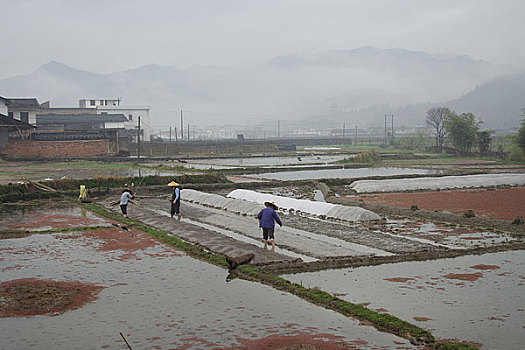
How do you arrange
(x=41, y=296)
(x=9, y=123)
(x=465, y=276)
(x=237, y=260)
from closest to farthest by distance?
(x=41, y=296) → (x=465, y=276) → (x=237, y=260) → (x=9, y=123)

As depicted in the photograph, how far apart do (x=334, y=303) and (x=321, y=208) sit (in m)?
11.0

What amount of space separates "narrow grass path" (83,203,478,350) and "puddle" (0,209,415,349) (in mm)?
180

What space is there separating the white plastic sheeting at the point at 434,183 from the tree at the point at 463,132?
109 feet

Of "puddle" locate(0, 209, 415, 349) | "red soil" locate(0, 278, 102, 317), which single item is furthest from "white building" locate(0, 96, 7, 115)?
"red soil" locate(0, 278, 102, 317)

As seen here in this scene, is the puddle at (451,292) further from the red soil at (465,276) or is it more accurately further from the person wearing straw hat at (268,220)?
the person wearing straw hat at (268,220)

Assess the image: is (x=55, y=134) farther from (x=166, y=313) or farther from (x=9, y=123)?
(x=166, y=313)

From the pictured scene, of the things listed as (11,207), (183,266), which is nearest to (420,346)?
(183,266)

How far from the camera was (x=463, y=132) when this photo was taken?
6406 centimetres

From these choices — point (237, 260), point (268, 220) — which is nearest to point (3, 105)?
point (268, 220)

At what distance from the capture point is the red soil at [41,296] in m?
9.05

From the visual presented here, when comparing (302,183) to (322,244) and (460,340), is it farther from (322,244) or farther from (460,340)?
(460,340)

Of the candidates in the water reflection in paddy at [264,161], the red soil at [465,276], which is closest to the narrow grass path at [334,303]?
the red soil at [465,276]

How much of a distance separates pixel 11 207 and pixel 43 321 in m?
15.8

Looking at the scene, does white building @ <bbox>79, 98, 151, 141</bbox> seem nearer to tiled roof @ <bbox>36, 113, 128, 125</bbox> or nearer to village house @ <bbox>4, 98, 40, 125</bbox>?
tiled roof @ <bbox>36, 113, 128, 125</bbox>
